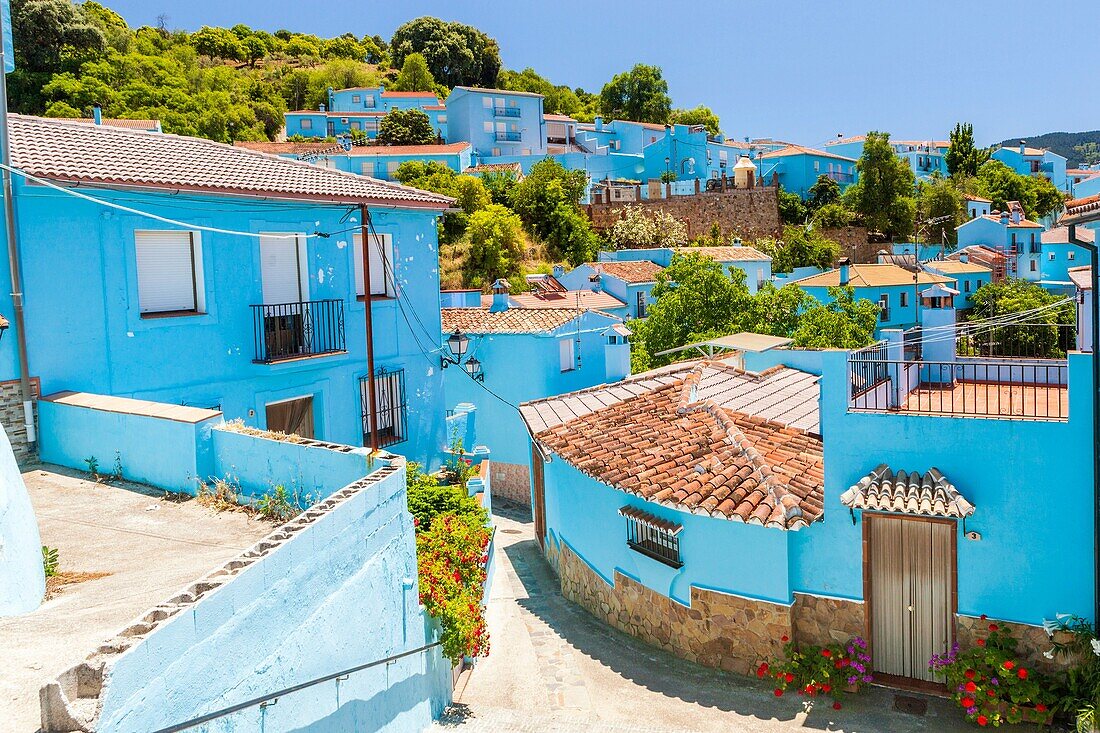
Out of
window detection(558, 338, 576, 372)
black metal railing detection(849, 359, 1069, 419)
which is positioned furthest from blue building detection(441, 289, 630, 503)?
black metal railing detection(849, 359, 1069, 419)

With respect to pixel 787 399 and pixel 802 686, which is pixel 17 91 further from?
pixel 802 686

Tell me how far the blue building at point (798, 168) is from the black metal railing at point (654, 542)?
58877 mm

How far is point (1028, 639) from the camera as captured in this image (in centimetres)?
1140

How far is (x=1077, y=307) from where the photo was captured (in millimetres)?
12031

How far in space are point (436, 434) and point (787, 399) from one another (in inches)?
272

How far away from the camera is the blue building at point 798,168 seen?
6981 cm

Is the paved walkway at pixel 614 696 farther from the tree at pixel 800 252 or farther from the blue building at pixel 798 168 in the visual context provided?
the blue building at pixel 798 168

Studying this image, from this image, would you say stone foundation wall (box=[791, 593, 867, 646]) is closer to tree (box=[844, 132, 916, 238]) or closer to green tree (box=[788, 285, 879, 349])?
green tree (box=[788, 285, 879, 349])

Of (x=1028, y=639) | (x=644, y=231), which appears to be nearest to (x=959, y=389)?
(x=1028, y=639)

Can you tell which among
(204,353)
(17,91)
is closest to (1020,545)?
(204,353)

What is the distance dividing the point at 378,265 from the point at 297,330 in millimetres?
2284

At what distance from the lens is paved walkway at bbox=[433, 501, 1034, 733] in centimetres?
1131

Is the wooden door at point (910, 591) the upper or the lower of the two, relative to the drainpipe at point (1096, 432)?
lower

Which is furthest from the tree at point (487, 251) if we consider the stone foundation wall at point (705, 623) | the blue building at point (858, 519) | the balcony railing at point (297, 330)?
the stone foundation wall at point (705, 623)
